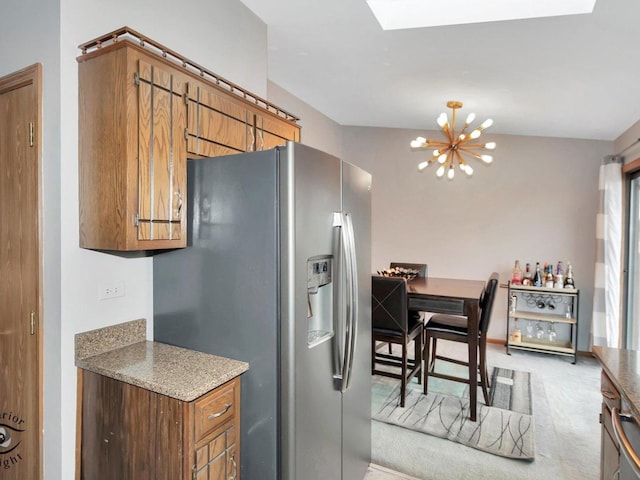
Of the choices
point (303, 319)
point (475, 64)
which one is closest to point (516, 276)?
point (475, 64)

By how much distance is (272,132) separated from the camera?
8.05 feet

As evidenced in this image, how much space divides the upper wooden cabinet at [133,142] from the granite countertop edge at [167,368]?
49cm

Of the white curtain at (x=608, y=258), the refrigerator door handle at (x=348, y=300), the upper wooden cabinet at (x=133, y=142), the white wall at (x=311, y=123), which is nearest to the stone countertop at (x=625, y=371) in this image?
the refrigerator door handle at (x=348, y=300)

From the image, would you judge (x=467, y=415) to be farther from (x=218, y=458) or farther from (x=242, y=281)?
(x=242, y=281)

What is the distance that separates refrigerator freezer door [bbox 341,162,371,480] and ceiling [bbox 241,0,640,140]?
3.69ft

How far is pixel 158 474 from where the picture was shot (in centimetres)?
145

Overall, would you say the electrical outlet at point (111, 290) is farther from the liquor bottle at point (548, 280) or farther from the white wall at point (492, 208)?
the liquor bottle at point (548, 280)

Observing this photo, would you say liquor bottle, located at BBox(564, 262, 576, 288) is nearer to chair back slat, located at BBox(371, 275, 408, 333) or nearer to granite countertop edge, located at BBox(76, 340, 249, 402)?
chair back slat, located at BBox(371, 275, 408, 333)

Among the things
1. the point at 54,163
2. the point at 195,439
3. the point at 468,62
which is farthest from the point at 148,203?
the point at 468,62

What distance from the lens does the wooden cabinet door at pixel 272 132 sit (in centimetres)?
232

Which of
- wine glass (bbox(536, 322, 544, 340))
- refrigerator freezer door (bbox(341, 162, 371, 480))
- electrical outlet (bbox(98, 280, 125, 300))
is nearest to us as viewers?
electrical outlet (bbox(98, 280, 125, 300))

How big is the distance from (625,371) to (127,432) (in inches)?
A: 75.4

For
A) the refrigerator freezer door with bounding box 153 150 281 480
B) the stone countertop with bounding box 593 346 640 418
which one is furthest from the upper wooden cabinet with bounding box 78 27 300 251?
the stone countertop with bounding box 593 346 640 418

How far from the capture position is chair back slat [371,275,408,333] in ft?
10.1
